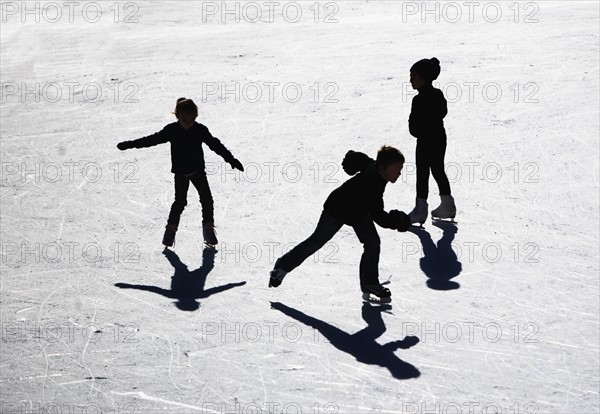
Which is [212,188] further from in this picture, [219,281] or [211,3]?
[211,3]

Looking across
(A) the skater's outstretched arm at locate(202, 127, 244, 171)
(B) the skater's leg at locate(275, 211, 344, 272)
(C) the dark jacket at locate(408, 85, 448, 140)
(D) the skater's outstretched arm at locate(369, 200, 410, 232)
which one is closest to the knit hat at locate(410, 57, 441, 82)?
(C) the dark jacket at locate(408, 85, 448, 140)

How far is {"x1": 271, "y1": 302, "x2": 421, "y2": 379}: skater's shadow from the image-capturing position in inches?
344

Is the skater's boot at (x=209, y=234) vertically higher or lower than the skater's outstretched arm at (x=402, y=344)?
higher

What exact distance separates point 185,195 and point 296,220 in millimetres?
1319

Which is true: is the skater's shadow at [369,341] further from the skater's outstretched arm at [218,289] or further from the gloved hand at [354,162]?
the gloved hand at [354,162]

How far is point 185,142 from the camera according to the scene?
11.1 meters

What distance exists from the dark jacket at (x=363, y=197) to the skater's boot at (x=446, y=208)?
97.3 inches

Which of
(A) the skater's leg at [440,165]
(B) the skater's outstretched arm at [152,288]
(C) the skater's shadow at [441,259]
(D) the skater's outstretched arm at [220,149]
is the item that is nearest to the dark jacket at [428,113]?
(A) the skater's leg at [440,165]

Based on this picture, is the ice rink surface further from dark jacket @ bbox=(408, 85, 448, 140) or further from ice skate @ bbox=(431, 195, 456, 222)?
dark jacket @ bbox=(408, 85, 448, 140)

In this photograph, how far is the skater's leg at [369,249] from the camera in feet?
32.2

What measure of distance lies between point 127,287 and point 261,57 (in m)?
8.75

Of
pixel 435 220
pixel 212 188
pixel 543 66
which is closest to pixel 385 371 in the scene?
pixel 435 220

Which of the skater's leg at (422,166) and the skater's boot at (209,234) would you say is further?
the skater's leg at (422,166)

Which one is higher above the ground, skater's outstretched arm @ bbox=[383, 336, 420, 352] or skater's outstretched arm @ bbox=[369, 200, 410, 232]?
skater's outstretched arm @ bbox=[369, 200, 410, 232]
